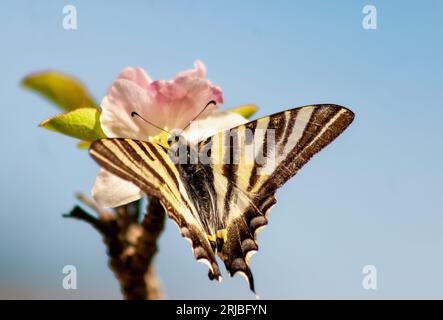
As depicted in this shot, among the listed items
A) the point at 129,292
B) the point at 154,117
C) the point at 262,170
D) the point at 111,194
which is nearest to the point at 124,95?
the point at 154,117

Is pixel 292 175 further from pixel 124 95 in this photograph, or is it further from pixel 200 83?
pixel 124 95

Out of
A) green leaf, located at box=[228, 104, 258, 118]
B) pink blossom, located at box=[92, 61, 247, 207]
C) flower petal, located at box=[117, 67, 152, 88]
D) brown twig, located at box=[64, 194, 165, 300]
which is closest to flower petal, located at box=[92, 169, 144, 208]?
pink blossom, located at box=[92, 61, 247, 207]

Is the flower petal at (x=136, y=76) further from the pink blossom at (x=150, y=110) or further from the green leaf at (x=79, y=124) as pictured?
the green leaf at (x=79, y=124)

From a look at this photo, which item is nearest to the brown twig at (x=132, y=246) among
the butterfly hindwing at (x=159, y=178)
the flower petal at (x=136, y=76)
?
the butterfly hindwing at (x=159, y=178)

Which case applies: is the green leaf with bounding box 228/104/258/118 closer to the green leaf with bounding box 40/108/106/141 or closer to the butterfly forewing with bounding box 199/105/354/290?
the butterfly forewing with bounding box 199/105/354/290

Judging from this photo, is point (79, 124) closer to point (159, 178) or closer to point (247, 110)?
point (159, 178)

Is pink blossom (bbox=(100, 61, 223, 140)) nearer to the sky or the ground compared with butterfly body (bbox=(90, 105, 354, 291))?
nearer to the sky

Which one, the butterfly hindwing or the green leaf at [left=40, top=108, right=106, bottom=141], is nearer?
the butterfly hindwing

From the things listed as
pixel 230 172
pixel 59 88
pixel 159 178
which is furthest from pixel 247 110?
pixel 59 88
